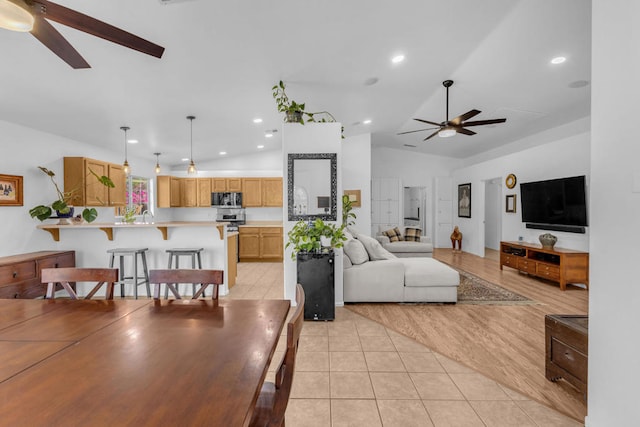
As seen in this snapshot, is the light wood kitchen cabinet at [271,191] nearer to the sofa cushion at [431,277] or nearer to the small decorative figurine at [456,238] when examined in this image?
the sofa cushion at [431,277]

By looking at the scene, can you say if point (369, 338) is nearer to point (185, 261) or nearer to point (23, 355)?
point (23, 355)

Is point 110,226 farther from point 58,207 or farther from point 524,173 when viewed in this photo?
point 524,173

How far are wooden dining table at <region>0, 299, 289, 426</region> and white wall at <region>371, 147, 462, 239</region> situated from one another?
8034 mm

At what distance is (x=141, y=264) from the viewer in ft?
14.6

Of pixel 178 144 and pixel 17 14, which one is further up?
pixel 178 144

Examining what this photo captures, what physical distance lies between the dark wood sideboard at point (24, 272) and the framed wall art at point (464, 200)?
8.80 meters

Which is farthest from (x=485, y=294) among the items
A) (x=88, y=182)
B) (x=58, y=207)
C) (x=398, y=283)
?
(x=88, y=182)

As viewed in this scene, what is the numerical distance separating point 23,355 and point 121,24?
2.34 m

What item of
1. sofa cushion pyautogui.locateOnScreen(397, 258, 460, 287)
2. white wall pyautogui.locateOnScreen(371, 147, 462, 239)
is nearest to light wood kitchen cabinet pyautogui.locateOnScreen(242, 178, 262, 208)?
white wall pyautogui.locateOnScreen(371, 147, 462, 239)

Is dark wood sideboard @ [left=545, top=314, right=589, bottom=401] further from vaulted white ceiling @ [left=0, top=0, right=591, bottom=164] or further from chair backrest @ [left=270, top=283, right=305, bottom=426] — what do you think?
vaulted white ceiling @ [left=0, top=0, right=591, bottom=164]

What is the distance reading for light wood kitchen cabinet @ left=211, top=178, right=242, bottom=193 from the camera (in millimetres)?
7469

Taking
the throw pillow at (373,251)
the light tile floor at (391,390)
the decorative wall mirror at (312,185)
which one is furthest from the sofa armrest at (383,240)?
the light tile floor at (391,390)

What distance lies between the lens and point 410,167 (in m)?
9.14

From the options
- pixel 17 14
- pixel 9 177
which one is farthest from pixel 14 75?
pixel 17 14
